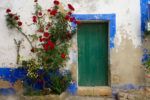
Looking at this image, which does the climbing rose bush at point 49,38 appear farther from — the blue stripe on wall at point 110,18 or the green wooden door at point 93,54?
the green wooden door at point 93,54

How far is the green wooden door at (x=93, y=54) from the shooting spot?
10312 millimetres

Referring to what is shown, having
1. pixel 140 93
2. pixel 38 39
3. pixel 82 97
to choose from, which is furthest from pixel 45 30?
pixel 140 93

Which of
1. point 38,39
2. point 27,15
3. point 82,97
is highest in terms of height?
point 27,15

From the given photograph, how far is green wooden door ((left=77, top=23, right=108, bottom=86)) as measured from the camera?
1031 centimetres

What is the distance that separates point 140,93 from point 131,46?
1224mm

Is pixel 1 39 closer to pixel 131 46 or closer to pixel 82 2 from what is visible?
pixel 82 2

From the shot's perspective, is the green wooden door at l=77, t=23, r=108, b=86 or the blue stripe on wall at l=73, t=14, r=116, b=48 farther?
the green wooden door at l=77, t=23, r=108, b=86

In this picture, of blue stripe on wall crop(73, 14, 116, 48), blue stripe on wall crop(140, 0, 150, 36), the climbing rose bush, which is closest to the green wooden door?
blue stripe on wall crop(73, 14, 116, 48)

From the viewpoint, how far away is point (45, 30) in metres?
10.0

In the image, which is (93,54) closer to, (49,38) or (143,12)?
(49,38)

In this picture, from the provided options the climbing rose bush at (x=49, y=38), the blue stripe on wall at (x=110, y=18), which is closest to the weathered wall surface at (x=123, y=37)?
the blue stripe on wall at (x=110, y=18)

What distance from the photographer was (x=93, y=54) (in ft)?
34.0

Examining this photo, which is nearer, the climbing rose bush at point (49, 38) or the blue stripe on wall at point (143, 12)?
the climbing rose bush at point (49, 38)

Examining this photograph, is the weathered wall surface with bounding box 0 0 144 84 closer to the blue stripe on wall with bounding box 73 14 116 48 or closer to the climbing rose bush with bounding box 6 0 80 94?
the blue stripe on wall with bounding box 73 14 116 48
